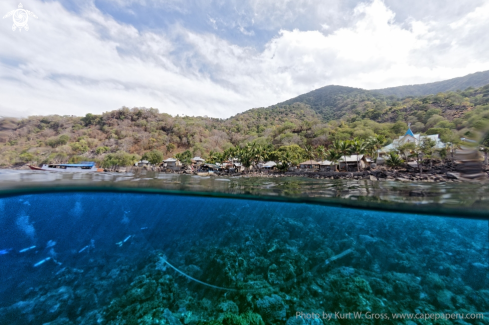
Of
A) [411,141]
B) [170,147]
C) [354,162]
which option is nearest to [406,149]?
[411,141]

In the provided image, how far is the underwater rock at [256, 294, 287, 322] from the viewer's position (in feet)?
13.4

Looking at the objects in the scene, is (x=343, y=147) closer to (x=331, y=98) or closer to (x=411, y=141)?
(x=411, y=141)

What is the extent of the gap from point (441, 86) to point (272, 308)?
449ft

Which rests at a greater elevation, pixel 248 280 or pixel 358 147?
pixel 358 147

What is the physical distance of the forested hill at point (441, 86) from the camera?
70938 millimetres

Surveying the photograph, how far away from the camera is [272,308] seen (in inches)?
167

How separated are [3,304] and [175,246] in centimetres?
442

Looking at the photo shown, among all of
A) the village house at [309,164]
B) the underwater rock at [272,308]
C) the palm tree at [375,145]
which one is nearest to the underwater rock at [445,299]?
the underwater rock at [272,308]

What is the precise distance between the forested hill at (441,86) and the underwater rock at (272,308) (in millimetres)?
101343

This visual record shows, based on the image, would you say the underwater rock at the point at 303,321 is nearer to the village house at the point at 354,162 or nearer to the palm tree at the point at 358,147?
the palm tree at the point at 358,147

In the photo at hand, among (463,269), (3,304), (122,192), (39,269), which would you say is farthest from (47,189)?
(463,269)

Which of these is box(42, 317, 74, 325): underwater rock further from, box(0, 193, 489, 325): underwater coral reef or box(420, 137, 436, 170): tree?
box(420, 137, 436, 170): tree

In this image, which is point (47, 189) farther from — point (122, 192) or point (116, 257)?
point (116, 257)

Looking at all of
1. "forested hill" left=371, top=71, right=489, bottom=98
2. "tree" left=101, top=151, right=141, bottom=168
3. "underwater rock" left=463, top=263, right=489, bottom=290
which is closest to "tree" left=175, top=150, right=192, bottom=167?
"tree" left=101, top=151, right=141, bottom=168
